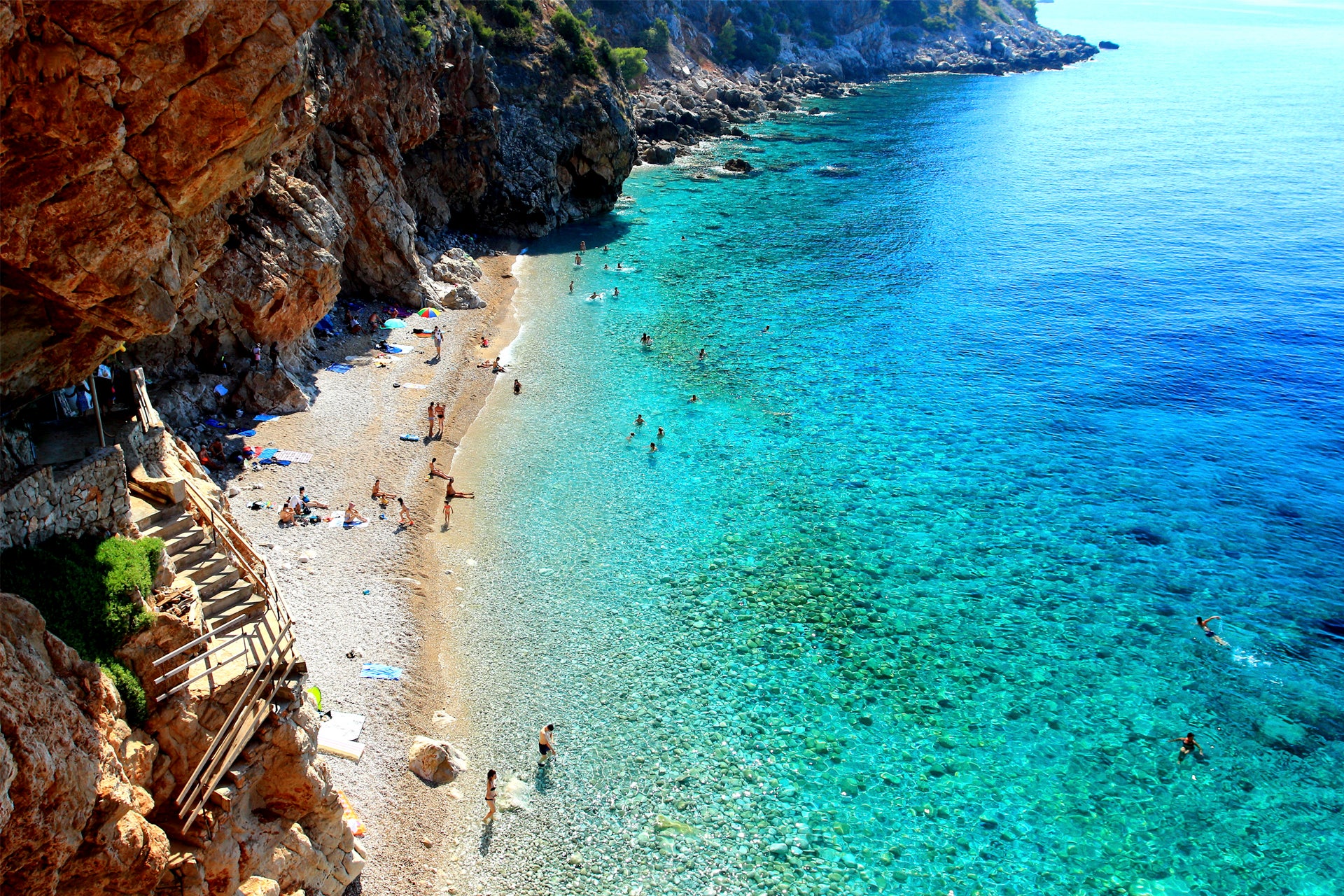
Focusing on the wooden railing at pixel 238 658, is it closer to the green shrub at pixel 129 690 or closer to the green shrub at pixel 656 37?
the green shrub at pixel 129 690

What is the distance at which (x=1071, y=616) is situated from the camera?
2798 cm

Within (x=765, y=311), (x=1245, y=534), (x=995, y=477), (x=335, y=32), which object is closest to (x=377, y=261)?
(x=335, y=32)

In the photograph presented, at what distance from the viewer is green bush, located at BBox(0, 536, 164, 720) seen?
12.9m

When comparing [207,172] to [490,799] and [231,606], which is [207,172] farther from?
[490,799]

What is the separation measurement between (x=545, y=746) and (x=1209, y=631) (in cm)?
2243

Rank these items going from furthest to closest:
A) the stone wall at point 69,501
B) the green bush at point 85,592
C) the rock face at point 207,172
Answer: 1. the stone wall at point 69,501
2. the green bush at point 85,592
3. the rock face at point 207,172

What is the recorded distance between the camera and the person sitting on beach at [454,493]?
31156mm

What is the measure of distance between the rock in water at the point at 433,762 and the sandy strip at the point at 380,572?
0.24 metres

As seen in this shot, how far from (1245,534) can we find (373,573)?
1322 inches

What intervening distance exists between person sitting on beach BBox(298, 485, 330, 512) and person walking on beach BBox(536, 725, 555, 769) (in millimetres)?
12537

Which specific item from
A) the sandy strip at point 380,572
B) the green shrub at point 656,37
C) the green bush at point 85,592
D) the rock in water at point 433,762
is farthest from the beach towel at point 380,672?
the green shrub at point 656,37

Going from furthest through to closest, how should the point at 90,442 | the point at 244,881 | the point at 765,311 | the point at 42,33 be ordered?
the point at 765,311 < the point at 90,442 < the point at 244,881 < the point at 42,33

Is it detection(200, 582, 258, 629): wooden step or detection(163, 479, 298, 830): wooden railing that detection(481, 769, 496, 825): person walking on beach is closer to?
detection(163, 479, 298, 830): wooden railing

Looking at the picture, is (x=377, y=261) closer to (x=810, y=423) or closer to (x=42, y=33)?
(x=810, y=423)
